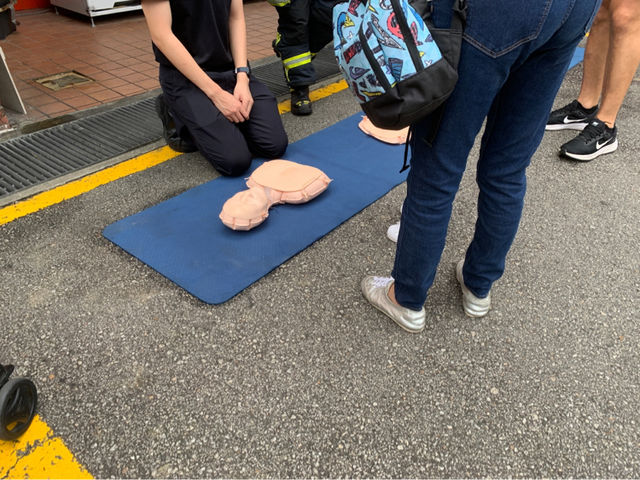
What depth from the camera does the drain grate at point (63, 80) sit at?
3.58 m

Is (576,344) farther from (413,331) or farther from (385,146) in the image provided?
(385,146)

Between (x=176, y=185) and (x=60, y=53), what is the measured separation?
8.50ft

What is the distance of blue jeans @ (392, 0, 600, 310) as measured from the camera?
109cm

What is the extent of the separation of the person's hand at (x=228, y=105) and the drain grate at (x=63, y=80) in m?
1.69

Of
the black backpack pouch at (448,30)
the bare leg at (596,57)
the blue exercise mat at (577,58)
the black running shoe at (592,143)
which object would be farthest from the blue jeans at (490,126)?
the blue exercise mat at (577,58)

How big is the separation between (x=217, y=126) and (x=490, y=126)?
5.51ft

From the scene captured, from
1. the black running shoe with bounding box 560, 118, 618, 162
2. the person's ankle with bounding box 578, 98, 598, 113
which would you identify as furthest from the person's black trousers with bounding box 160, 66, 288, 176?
the person's ankle with bounding box 578, 98, 598, 113

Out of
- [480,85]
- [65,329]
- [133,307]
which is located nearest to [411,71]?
[480,85]

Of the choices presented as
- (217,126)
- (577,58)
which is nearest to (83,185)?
(217,126)

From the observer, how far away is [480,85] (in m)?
1.16

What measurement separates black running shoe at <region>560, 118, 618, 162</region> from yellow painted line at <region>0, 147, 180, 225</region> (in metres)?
2.46

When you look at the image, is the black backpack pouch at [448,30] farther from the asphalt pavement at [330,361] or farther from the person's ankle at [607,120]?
the person's ankle at [607,120]

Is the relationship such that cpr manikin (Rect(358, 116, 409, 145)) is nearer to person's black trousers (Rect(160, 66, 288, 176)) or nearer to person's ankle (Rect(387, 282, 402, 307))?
person's black trousers (Rect(160, 66, 288, 176))

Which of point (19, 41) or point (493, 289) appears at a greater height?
point (19, 41)
